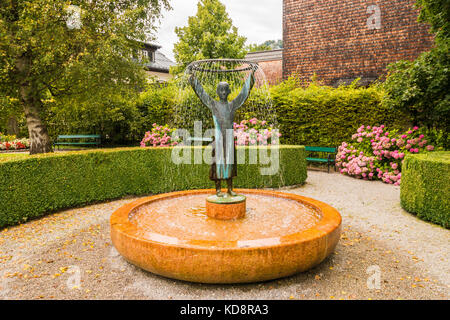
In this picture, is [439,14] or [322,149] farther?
[322,149]

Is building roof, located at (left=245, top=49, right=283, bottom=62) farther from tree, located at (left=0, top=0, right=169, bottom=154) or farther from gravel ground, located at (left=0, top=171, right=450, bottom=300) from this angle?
gravel ground, located at (left=0, top=171, right=450, bottom=300)

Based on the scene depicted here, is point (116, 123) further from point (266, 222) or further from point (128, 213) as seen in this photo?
point (266, 222)

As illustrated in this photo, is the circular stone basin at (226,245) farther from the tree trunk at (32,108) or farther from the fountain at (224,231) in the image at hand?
the tree trunk at (32,108)

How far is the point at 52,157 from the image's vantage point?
6.70 m

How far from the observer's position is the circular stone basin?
10.4 feet

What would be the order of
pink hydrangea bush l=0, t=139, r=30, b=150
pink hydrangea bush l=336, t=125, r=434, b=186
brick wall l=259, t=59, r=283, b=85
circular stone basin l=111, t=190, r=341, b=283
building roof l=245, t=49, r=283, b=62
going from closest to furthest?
circular stone basin l=111, t=190, r=341, b=283 < pink hydrangea bush l=336, t=125, r=434, b=186 < pink hydrangea bush l=0, t=139, r=30, b=150 < brick wall l=259, t=59, r=283, b=85 < building roof l=245, t=49, r=283, b=62

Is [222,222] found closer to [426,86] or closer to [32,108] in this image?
[32,108]

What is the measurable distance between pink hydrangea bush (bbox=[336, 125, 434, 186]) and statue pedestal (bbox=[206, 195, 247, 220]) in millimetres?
7286

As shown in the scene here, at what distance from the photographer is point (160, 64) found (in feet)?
106

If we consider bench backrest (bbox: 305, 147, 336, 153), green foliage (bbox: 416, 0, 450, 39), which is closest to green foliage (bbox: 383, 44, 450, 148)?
green foliage (bbox: 416, 0, 450, 39)

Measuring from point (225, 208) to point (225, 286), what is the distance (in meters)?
1.50

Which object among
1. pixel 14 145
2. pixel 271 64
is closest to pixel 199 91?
pixel 14 145

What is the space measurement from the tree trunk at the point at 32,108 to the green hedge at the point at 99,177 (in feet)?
8.52

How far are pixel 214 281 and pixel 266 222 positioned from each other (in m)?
1.64
